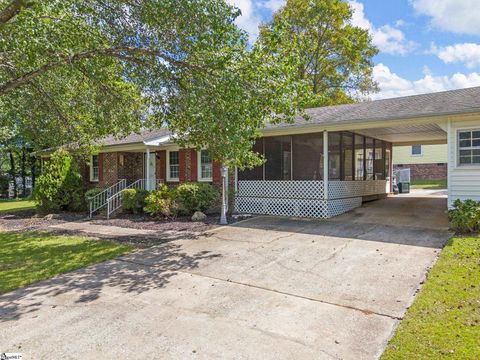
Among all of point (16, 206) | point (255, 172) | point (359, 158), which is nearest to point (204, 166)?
point (255, 172)

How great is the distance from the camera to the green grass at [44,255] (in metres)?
6.25

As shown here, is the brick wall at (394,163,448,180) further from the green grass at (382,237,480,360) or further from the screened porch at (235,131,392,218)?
the green grass at (382,237,480,360)

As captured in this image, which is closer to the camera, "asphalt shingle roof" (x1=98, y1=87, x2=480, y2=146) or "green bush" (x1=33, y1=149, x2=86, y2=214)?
"asphalt shingle roof" (x1=98, y1=87, x2=480, y2=146)

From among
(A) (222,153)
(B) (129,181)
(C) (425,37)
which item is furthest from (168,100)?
(C) (425,37)

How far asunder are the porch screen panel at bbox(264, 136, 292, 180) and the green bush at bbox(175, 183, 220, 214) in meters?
2.33

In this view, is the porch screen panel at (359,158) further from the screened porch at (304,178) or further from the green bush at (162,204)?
the green bush at (162,204)

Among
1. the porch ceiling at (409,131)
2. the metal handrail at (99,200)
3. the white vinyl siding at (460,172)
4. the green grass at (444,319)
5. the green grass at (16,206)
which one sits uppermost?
the porch ceiling at (409,131)

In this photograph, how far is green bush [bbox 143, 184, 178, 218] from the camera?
12438mm

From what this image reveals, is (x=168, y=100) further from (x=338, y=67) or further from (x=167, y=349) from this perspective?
(x=338, y=67)

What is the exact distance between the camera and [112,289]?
5.35 m

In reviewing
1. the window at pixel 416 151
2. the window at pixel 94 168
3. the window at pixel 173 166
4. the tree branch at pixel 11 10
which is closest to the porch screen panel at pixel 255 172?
the window at pixel 173 166

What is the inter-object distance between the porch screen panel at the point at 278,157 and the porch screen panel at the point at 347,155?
2086mm

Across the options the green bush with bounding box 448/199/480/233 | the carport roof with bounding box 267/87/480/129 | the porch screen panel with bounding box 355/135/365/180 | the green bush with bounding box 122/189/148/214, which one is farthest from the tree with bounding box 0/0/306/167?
the porch screen panel with bounding box 355/135/365/180

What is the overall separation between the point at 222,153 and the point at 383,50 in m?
25.2
